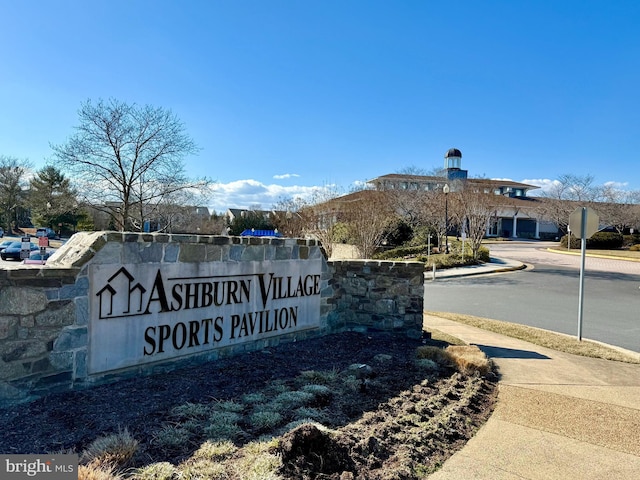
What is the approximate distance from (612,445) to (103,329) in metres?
4.87

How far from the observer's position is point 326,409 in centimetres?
408

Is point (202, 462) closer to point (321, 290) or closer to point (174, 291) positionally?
point (174, 291)

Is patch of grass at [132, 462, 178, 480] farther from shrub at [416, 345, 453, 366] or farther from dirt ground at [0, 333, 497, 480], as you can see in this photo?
shrub at [416, 345, 453, 366]

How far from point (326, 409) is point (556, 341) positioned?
5.84 meters

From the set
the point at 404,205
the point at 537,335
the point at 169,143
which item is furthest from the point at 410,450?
the point at 404,205

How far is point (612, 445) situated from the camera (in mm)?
3797

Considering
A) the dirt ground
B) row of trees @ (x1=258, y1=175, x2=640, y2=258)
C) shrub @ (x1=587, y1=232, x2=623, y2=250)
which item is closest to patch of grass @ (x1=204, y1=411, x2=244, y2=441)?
the dirt ground

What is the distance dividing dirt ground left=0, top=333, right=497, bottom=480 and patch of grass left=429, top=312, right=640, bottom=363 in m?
2.73

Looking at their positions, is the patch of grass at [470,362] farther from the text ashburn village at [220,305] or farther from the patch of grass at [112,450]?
the patch of grass at [112,450]

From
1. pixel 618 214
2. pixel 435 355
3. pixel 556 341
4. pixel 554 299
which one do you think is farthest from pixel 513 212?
pixel 435 355

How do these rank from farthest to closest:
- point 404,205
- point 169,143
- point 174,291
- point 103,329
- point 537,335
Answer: point 404,205 < point 169,143 < point 537,335 < point 174,291 < point 103,329

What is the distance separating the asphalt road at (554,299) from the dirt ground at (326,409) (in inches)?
216

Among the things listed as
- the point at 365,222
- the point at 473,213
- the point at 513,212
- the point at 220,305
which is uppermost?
the point at 513,212

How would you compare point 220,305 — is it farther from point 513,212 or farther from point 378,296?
point 513,212
